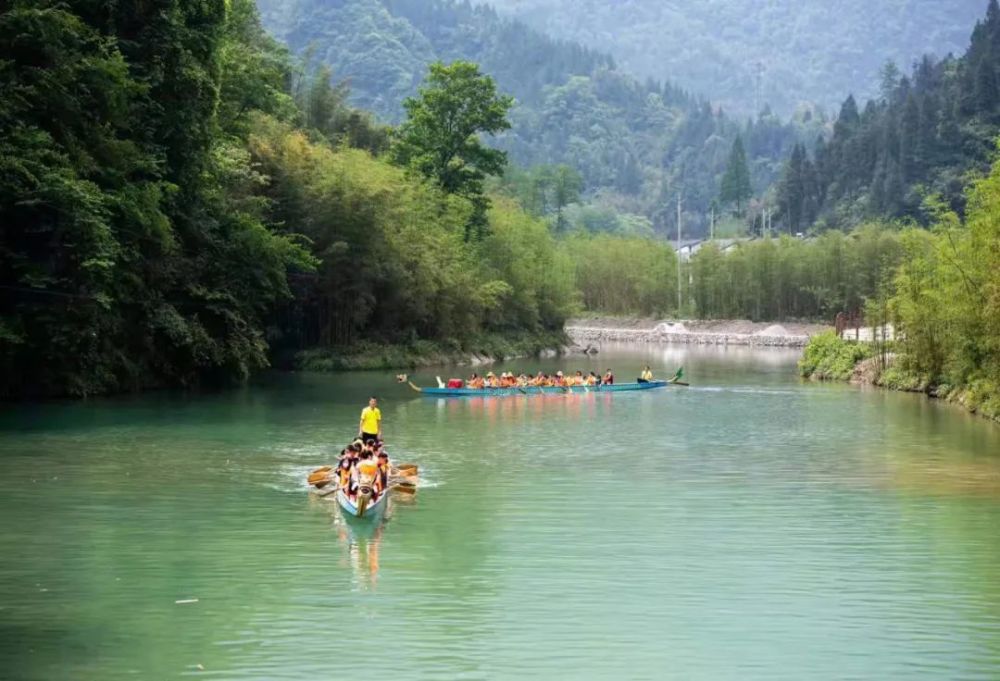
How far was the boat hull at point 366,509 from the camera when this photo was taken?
23.5 meters

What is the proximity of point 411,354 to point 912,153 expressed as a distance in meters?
103

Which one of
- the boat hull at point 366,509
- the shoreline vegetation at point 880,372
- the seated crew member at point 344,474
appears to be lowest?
the boat hull at point 366,509

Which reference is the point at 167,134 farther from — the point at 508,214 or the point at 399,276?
the point at 508,214

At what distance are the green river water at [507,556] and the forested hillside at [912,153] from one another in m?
108

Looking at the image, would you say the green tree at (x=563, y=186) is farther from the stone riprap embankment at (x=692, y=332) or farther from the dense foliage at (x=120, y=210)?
the dense foliage at (x=120, y=210)

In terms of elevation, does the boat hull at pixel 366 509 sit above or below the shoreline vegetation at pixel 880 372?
below

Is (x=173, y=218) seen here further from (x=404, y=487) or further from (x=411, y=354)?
(x=404, y=487)

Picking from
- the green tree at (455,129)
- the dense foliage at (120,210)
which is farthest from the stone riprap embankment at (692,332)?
the dense foliage at (120,210)

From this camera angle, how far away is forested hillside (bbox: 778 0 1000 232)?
491ft

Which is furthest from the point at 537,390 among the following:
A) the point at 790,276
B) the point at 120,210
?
the point at 790,276

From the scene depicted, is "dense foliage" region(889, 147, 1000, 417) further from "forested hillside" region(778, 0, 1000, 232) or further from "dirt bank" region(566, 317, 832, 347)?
"forested hillside" region(778, 0, 1000, 232)

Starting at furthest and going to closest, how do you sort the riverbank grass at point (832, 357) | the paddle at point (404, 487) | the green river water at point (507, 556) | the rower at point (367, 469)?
the riverbank grass at point (832, 357), the paddle at point (404, 487), the rower at point (367, 469), the green river water at point (507, 556)

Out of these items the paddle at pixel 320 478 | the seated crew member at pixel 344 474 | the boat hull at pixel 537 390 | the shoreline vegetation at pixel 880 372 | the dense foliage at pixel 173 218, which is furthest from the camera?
the boat hull at pixel 537 390

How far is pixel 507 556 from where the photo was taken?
20.5m
